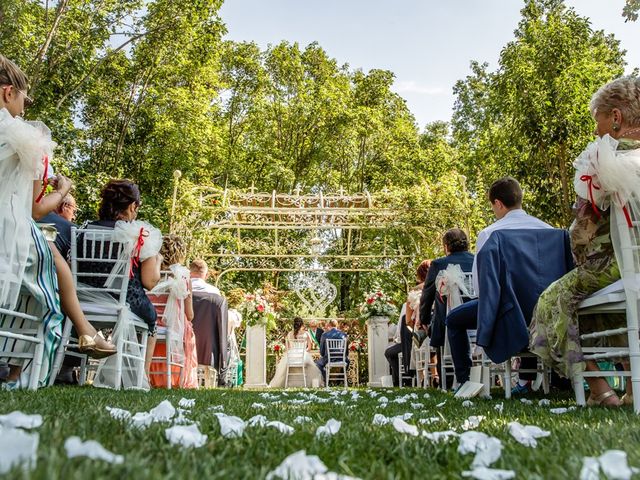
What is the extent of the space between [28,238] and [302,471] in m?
2.56

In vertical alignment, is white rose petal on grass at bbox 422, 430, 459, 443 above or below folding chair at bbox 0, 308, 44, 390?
below

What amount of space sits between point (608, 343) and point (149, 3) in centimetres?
1249

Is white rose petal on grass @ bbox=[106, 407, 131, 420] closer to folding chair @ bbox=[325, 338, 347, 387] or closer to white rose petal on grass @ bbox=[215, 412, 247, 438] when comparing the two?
white rose petal on grass @ bbox=[215, 412, 247, 438]

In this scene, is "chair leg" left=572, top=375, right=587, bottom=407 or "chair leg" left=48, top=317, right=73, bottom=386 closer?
"chair leg" left=572, top=375, right=587, bottom=407

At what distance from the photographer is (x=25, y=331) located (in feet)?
10.7

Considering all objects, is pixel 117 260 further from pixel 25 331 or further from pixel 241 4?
pixel 241 4

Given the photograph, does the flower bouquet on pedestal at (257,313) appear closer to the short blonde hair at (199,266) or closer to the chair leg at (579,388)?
the short blonde hair at (199,266)

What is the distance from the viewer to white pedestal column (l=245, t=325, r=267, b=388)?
33.1 feet

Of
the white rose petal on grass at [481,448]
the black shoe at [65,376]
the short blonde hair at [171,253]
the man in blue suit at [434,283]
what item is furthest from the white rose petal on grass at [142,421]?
the short blonde hair at [171,253]

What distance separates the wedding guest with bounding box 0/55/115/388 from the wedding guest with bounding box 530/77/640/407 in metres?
2.66

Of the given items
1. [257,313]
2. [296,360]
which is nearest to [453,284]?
[257,313]

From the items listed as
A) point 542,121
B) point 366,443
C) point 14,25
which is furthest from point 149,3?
point 366,443

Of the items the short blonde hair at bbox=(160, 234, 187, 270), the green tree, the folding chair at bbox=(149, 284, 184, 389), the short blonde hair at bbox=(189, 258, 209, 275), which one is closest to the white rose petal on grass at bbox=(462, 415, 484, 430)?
the folding chair at bbox=(149, 284, 184, 389)

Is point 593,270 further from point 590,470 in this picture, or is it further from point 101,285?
point 101,285
